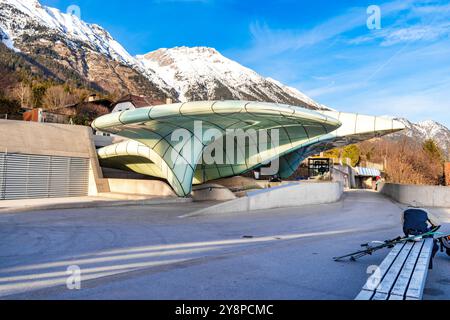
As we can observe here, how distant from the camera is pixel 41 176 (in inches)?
854

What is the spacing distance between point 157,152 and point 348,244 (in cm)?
1564

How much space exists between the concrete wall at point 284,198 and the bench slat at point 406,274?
9258 millimetres

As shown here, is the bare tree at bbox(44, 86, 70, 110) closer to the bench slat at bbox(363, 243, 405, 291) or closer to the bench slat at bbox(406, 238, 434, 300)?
the bench slat at bbox(363, 243, 405, 291)

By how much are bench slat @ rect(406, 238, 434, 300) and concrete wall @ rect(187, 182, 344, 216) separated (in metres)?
9.34

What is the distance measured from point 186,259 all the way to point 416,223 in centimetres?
413

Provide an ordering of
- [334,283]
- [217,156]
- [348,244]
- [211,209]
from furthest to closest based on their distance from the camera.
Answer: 1. [217,156]
2. [211,209]
3. [348,244]
4. [334,283]

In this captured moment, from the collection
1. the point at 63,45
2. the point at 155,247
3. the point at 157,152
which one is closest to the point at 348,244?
the point at 155,247

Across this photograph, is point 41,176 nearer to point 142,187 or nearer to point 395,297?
point 142,187

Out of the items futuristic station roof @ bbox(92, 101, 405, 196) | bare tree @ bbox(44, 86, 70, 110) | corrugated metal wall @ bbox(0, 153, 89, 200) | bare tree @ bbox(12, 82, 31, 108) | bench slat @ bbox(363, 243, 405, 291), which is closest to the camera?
bench slat @ bbox(363, 243, 405, 291)

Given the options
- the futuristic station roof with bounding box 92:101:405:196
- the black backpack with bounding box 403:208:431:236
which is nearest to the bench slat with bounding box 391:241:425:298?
the black backpack with bounding box 403:208:431:236

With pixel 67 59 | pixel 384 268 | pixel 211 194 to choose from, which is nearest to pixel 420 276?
pixel 384 268

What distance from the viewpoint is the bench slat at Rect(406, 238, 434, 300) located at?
352 cm

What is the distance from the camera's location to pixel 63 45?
15838 cm

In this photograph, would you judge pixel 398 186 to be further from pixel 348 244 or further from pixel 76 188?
pixel 76 188
